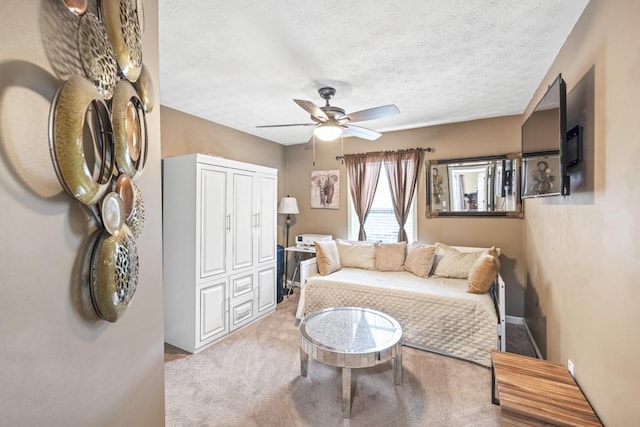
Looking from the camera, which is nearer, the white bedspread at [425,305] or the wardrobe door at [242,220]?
the white bedspread at [425,305]

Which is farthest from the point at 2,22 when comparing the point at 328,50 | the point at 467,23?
the point at 467,23

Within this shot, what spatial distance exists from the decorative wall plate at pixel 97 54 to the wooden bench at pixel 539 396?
7.21ft

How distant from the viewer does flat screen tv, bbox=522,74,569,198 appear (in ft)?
5.97

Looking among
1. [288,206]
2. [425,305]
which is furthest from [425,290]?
[288,206]

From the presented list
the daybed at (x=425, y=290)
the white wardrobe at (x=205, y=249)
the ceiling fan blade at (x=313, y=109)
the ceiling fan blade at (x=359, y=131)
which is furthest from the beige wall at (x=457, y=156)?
the ceiling fan blade at (x=313, y=109)

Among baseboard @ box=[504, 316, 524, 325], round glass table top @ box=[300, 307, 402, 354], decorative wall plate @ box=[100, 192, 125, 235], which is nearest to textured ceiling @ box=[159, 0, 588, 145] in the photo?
decorative wall plate @ box=[100, 192, 125, 235]

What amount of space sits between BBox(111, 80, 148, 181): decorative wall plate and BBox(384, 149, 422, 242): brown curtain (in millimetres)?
3707

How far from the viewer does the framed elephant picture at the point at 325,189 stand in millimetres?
4949

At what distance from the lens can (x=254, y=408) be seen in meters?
2.12

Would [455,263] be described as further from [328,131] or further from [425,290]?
[328,131]

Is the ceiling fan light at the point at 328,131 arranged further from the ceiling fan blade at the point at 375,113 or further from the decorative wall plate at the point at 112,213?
the decorative wall plate at the point at 112,213

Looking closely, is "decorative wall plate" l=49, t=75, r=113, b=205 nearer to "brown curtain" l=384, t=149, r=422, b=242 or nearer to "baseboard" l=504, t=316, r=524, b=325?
"brown curtain" l=384, t=149, r=422, b=242

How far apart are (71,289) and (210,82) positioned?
Answer: 8.25 feet

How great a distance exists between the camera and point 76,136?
70 cm
